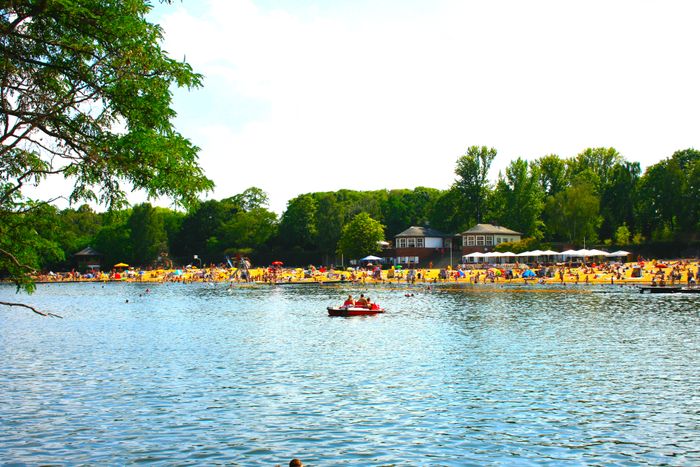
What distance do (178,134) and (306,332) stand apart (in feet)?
104

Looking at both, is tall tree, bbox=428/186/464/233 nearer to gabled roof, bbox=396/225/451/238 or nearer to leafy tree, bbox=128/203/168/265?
gabled roof, bbox=396/225/451/238

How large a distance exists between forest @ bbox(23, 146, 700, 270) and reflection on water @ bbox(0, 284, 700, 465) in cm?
6394

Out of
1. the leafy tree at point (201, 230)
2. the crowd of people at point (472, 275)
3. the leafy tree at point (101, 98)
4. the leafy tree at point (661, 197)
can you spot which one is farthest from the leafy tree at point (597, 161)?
the leafy tree at point (101, 98)

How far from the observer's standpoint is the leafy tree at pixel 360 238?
13362cm

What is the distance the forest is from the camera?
117062 mm

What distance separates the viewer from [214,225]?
172 meters

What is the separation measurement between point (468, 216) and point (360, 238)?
24.5 metres

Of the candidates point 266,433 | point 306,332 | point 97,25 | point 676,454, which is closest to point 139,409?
point 266,433

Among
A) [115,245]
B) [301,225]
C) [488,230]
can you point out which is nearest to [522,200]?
[488,230]

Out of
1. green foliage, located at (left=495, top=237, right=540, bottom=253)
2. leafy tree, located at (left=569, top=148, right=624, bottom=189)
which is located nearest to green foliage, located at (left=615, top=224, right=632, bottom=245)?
green foliage, located at (left=495, top=237, right=540, bottom=253)

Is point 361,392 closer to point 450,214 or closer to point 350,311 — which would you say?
point 350,311

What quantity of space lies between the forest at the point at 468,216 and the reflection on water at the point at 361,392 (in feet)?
210

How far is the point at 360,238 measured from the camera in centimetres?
13362

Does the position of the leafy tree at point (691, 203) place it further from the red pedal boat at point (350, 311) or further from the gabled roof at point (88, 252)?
the gabled roof at point (88, 252)
